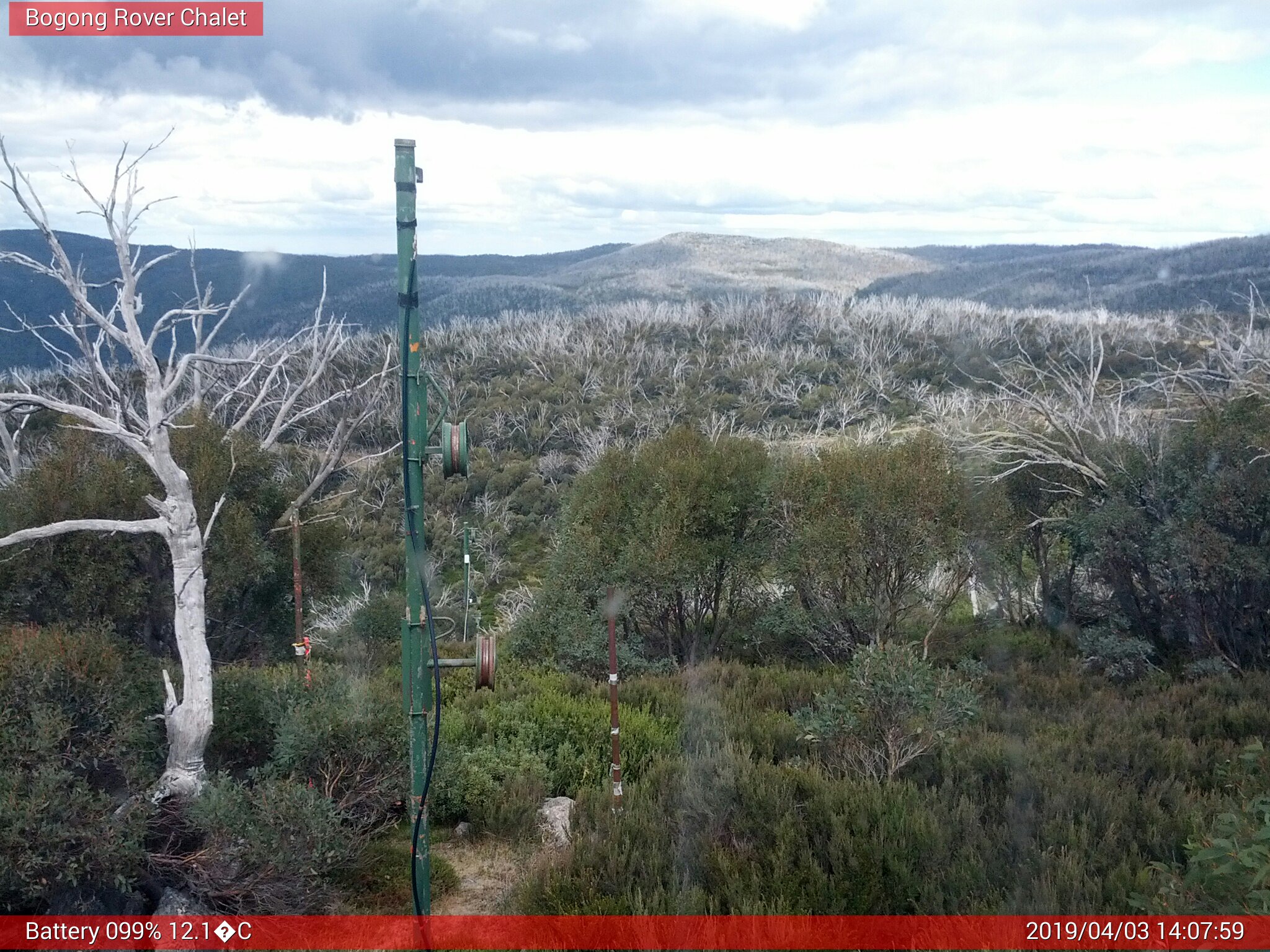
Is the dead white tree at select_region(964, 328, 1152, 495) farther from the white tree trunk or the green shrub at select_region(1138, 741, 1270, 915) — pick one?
the white tree trunk

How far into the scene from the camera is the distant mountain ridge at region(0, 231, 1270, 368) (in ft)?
50.9

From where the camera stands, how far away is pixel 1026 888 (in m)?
4.71

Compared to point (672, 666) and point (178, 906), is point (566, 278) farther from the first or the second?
point (178, 906)

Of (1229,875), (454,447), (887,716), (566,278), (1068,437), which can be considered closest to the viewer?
(1229,875)

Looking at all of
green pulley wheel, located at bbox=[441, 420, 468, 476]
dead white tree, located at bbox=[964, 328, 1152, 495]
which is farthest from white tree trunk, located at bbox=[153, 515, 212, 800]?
dead white tree, located at bbox=[964, 328, 1152, 495]

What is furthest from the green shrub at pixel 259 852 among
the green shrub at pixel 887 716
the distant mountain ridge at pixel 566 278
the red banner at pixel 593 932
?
the distant mountain ridge at pixel 566 278

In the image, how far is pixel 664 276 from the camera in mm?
72062

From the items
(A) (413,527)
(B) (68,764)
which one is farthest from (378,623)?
(A) (413,527)

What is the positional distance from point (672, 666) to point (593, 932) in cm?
742

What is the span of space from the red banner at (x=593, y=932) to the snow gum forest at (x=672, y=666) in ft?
0.48

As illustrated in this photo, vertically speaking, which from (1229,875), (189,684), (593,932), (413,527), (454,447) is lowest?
(593,932)

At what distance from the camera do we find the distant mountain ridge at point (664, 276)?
1551 centimetres

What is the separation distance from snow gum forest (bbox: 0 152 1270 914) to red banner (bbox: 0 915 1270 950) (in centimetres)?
15

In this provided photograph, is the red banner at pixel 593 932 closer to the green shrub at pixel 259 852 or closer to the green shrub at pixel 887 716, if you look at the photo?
the green shrub at pixel 259 852
